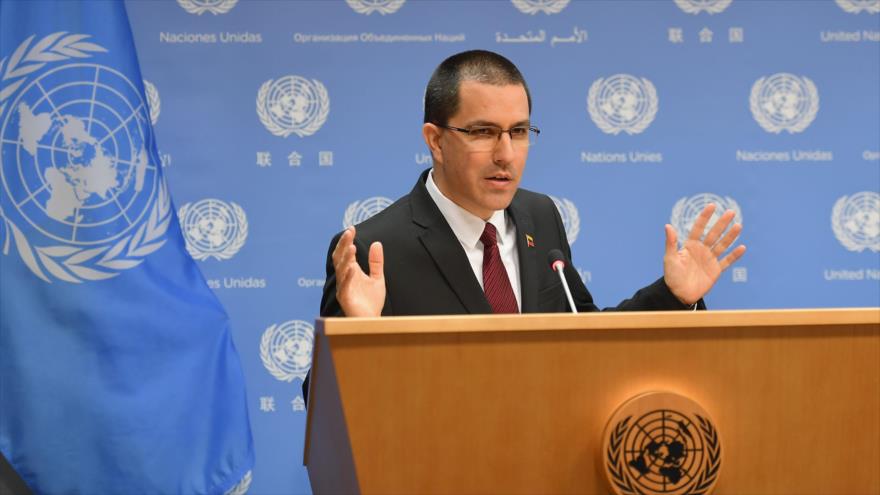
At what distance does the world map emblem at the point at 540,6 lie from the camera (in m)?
4.02

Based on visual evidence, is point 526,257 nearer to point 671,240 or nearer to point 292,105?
point 671,240

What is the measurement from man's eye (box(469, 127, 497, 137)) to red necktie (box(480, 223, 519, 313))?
26 centimetres

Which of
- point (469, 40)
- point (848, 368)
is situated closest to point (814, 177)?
point (469, 40)

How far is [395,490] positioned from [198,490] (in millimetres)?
2427

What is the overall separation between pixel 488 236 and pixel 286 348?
63.3 inches

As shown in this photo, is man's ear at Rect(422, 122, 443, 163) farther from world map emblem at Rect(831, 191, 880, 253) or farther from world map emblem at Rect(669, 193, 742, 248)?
world map emblem at Rect(831, 191, 880, 253)

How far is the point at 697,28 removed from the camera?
4.09 m

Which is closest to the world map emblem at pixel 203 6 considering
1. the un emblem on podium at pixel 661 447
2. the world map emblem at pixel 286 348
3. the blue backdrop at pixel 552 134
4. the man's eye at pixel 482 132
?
the blue backdrop at pixel 552 134

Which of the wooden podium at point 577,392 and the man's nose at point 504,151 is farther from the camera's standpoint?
the man's nose at point 504,151

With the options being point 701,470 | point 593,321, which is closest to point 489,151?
point 593,321

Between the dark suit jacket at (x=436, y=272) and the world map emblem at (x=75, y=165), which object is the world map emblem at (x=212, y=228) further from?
the dark suit jacket at (x=436, y=272)

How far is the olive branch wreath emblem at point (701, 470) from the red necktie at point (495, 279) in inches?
40.0

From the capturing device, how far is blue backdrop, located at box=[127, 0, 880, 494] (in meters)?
3.89

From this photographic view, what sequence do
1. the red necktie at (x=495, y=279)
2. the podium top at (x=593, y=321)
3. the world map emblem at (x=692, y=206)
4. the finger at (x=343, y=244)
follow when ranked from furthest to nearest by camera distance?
the world map emblem at (x=692, y=206) → the red necktie at (x=495, y=279) → the finger at (x=343, y=244) → the podium top at (x=593, y=321)
